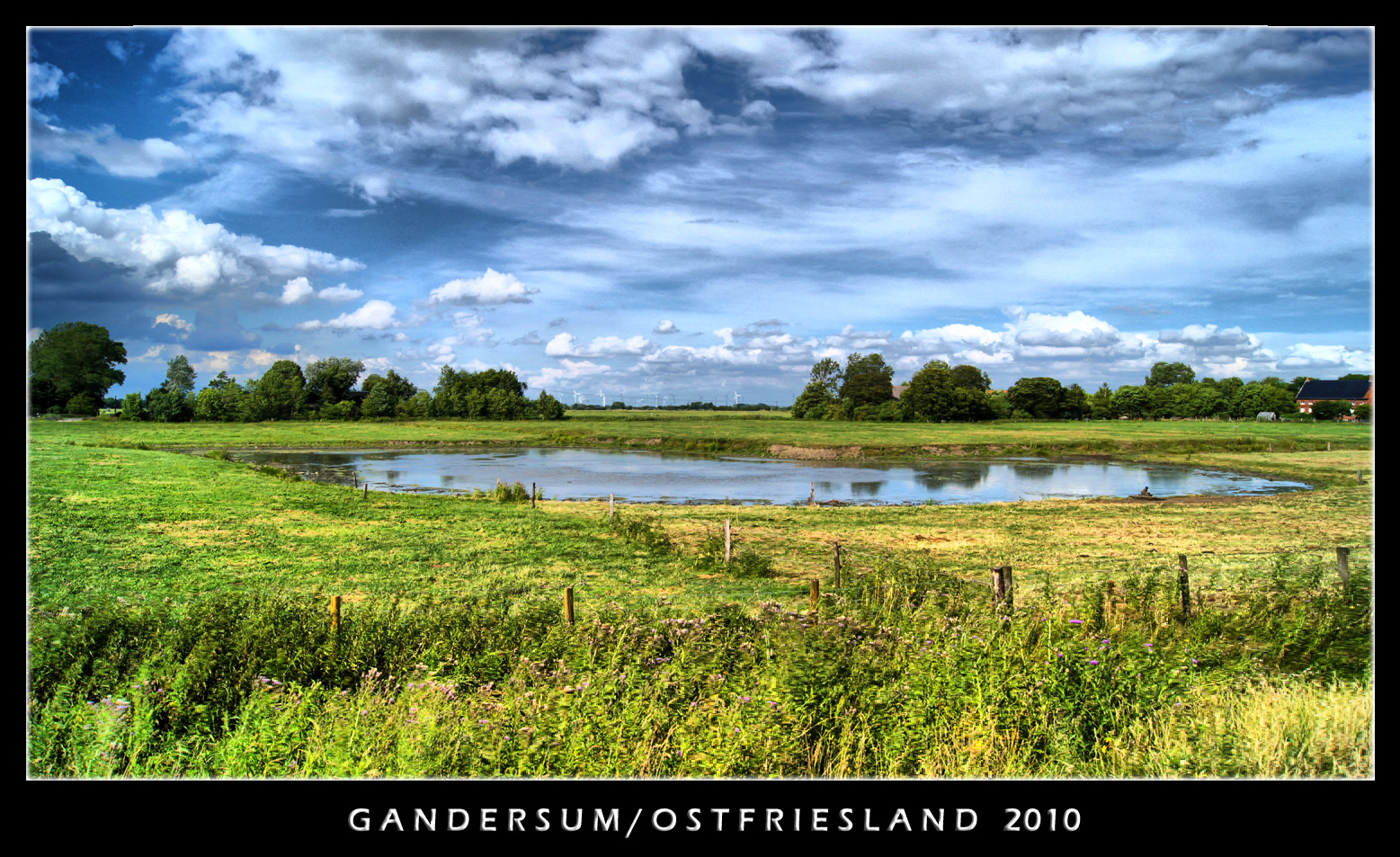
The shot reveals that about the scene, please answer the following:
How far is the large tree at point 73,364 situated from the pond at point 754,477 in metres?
27.1

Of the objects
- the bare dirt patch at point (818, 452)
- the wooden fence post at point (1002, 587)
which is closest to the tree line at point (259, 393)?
the wooden fence post at point (1002, 587)

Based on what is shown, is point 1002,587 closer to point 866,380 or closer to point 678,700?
point 678,700

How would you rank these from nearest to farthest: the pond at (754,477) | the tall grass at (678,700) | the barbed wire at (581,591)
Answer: the tall grass at (678,700)
the barbed wire at (581,591)
the pond at (754,477)

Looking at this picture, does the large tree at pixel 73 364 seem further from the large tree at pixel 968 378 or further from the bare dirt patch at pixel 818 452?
the large tree at pixel 968 378

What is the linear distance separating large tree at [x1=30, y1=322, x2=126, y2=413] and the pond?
27.1 metres

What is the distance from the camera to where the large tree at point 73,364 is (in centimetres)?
688

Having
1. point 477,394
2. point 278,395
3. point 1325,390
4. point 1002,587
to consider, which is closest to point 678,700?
point 1002,587

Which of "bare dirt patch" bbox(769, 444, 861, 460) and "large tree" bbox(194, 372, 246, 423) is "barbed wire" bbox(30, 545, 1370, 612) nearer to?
"large tree" bbox(194, 372, 246, 423)

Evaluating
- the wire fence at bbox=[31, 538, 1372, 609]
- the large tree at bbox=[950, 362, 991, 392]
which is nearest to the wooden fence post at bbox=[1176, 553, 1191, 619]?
the wire fence at bbox=[31, 538, 1372, 609]

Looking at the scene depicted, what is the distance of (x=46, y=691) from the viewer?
6.46 metres

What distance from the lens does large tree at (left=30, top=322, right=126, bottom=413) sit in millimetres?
6879

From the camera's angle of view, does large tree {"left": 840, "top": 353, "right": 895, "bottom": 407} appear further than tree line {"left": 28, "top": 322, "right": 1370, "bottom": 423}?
Yes
